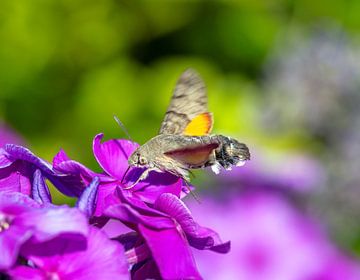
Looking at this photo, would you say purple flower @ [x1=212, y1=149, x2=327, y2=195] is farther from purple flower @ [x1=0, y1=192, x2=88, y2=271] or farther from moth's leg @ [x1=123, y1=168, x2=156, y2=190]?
purple flower @ [x1=0, y1=192, x2=88, y2=271]

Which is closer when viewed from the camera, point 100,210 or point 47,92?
point 100,210

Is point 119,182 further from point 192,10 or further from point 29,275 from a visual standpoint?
point 192,10

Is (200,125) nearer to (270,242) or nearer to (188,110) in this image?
(188,110)

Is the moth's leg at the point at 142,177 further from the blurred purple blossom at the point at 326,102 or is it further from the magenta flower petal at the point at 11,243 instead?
the blurred purple blossom at the point at 326,102

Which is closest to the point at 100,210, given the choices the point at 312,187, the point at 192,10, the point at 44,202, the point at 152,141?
the point at 44,202

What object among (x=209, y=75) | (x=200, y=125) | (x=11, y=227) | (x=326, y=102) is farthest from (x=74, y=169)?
(x=209, y=75)

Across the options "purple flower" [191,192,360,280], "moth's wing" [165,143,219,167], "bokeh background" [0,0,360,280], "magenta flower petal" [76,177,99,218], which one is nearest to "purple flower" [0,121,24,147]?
"bokeh background" [0,0,360,280]

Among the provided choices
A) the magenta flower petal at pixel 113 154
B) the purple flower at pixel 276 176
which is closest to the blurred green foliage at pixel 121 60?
the purple flower at pixel 276 176
